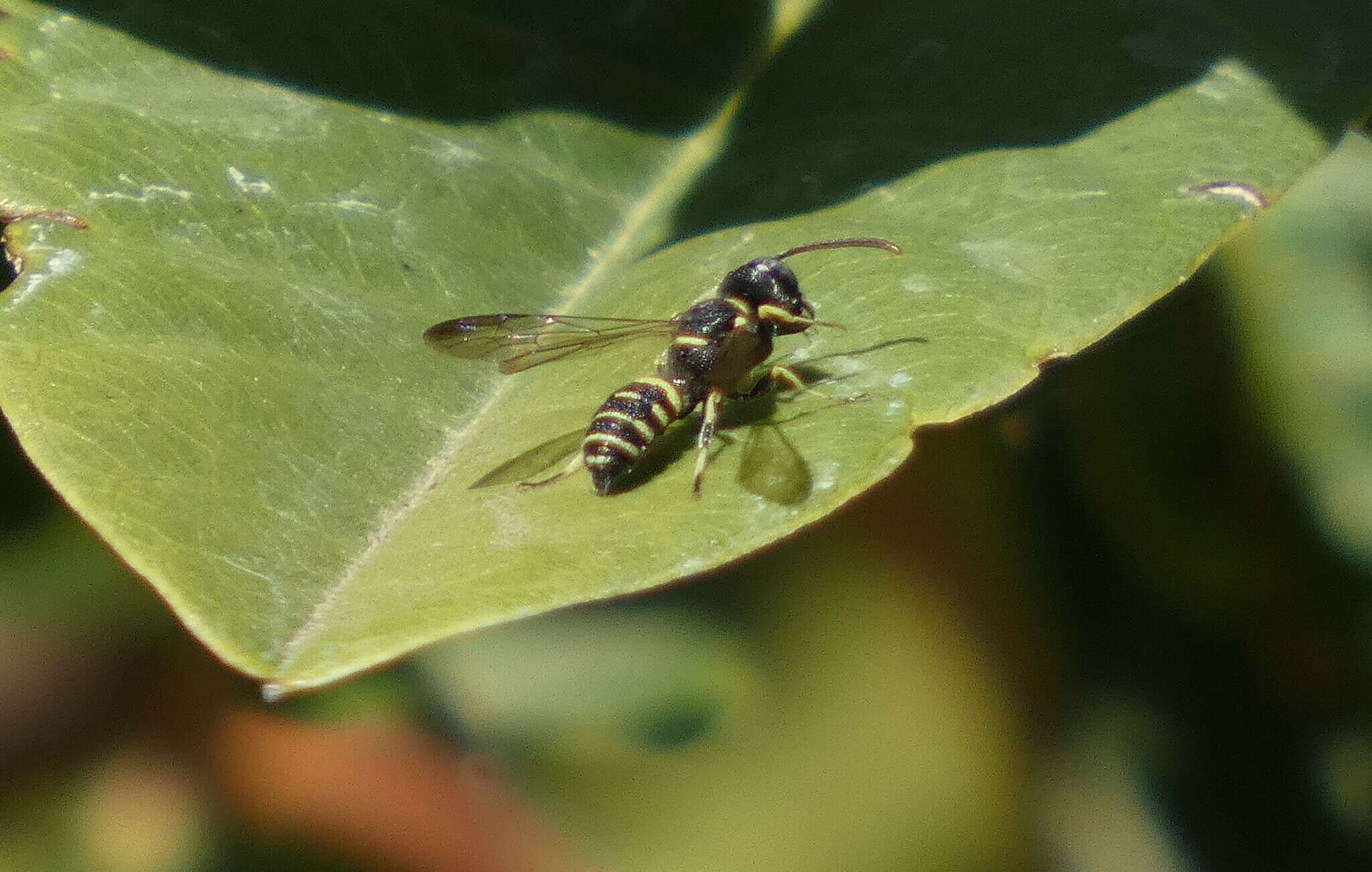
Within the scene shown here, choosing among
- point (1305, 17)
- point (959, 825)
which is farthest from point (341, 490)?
point (1305, 17)

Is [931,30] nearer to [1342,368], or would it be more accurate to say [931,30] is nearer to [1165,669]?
[1342,368]

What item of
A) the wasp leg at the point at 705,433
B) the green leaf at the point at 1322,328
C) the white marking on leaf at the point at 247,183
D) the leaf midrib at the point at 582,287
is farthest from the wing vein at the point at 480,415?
the green leaf at the point at 1322,328

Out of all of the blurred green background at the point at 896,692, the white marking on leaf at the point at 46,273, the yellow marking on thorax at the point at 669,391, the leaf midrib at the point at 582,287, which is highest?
the white marking on leaf at the point at 46,273

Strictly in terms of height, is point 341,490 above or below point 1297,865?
above

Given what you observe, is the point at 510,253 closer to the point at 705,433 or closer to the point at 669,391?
the point at 669,391

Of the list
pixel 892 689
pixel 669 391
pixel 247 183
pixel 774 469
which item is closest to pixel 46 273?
pixel 247 183

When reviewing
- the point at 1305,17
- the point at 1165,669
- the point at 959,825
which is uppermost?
the point at 1305,17

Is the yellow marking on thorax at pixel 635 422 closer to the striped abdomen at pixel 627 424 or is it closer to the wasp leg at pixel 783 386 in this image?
the striped abdomen at pixel 627 424
